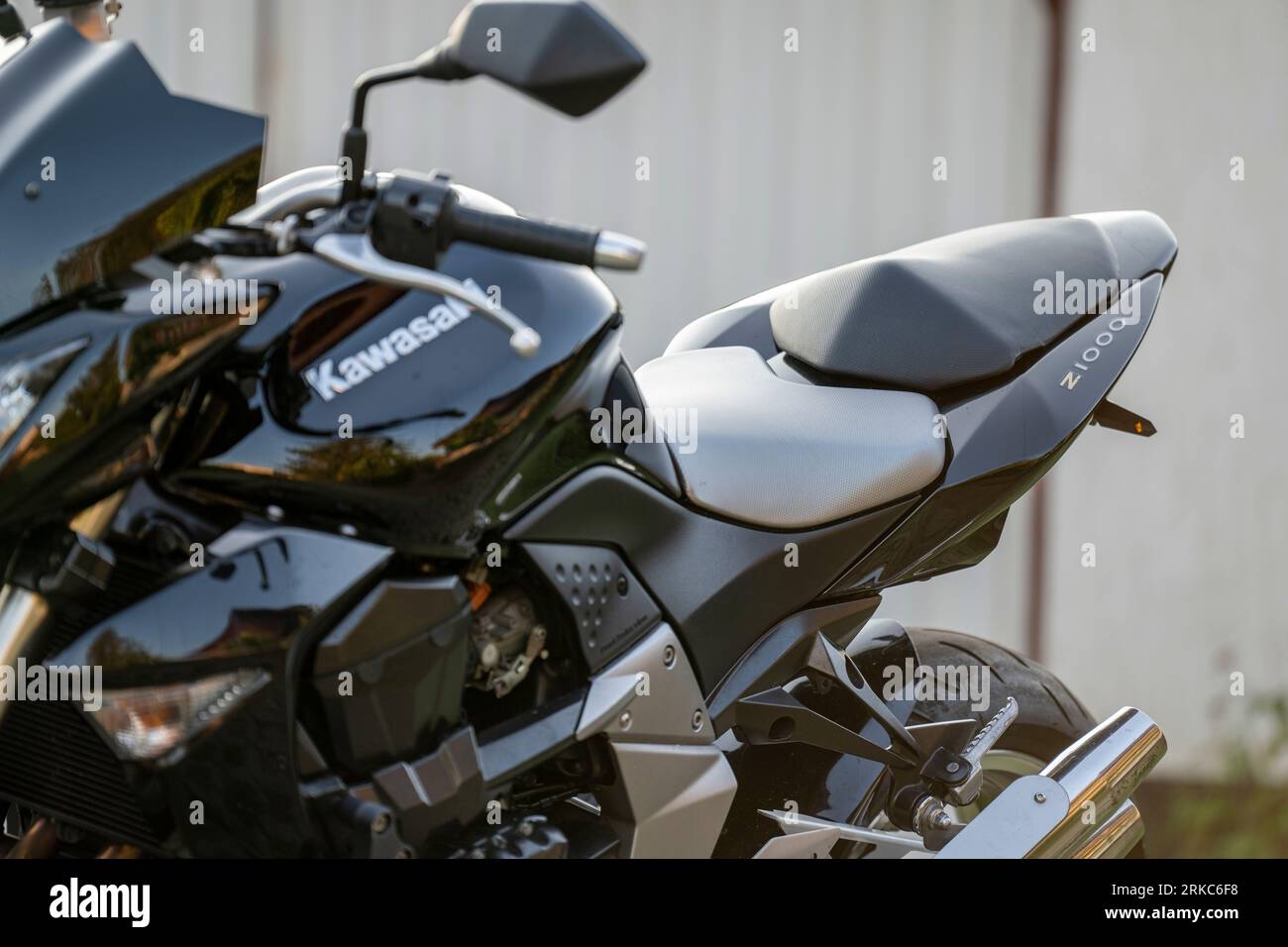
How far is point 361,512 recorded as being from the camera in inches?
46.8

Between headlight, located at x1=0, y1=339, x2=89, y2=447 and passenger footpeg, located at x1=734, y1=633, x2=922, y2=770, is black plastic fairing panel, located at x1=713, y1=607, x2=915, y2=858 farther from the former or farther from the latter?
headlight, located at x1=0, y1=339, x2=89, y2=447

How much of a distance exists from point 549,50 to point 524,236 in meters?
0.16

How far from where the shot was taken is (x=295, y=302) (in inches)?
47.4

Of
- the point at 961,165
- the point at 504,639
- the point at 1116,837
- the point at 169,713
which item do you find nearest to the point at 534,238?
the point at 504,639

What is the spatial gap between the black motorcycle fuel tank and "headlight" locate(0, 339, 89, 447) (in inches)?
4.9

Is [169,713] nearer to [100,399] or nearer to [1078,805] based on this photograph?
[100,399]

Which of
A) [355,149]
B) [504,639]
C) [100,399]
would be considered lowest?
[504,639]

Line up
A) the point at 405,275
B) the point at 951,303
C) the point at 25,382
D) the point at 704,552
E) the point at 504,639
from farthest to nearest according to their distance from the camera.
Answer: the point at 951,303 → the point at 704,552 → the point at 504,639 → the point at 405,275 → the point at 25,382

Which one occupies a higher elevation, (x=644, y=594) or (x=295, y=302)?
(x=295, y=302)

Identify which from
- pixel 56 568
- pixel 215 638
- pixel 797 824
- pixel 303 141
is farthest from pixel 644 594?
pixel 303 141

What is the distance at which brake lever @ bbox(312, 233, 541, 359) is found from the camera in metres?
1.19
